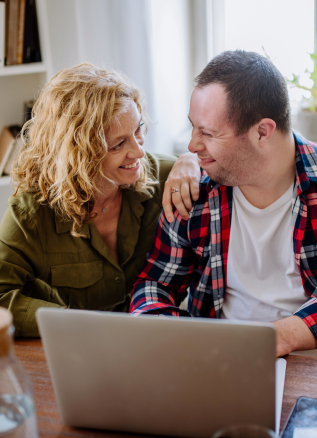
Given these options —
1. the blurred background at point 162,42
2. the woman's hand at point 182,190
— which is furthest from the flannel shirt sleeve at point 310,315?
the blurred background at point 162,42

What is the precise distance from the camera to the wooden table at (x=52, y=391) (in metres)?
0.81

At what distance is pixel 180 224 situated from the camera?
142cm

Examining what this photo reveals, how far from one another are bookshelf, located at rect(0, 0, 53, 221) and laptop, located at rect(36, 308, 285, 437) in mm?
1534

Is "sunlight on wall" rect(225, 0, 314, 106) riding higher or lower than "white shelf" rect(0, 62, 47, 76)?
higher

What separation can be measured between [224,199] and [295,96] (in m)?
1.35

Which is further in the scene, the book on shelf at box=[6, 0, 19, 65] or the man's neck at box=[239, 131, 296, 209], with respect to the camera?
the book on shelf at box=[6, 0, 19, 65]

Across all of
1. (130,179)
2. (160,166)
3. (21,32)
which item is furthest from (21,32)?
(130,179)

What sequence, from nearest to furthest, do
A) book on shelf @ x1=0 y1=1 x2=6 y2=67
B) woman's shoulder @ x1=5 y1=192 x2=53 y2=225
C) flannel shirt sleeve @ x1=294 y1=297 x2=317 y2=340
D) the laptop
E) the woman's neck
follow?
the laptop < flannel shirt sleeve @ x1=294 y1=297 x2=317 y2=340 < woman's shoulder @ x1=5 y1=192 x2=53 y2=225 < the woman's neck < book on shelf @ x1=0 y1=1 x2=6 y2=67

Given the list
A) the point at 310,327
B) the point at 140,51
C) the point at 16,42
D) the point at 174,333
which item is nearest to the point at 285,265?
the point at 310,327

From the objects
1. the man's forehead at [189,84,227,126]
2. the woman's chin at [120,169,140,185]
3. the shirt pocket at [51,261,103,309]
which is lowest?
the shirt pocket at [51,261,103,309]

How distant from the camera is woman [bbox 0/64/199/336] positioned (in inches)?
53.9

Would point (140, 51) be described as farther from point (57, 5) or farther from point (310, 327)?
point (310, 327)

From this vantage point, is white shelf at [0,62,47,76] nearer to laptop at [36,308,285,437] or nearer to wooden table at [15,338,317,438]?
wooden table at [15,338,317,438]

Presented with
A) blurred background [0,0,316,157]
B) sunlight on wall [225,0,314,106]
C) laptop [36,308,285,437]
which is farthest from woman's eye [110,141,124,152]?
sunlight on wall [225,0,314,106]
